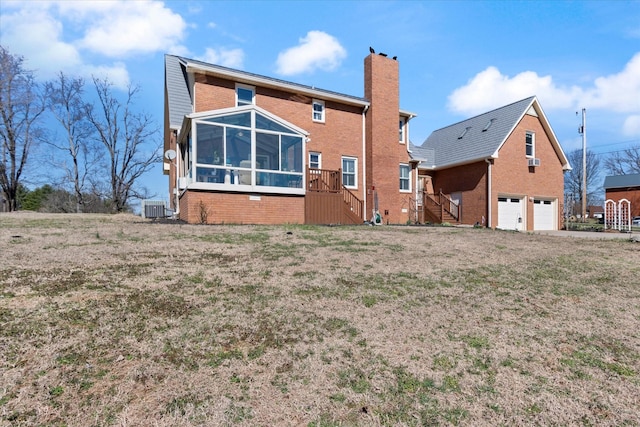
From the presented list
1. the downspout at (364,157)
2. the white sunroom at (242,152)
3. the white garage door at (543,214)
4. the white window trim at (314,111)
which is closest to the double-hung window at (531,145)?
the white garage door at (543,214)

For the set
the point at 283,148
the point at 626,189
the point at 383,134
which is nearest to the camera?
the point at 283,148

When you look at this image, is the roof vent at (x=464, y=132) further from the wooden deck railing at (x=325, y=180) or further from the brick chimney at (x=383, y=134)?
the wooden deck railing at (x=325, y=180)

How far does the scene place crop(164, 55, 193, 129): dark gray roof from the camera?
47.4 ft

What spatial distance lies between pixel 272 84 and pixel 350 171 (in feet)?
18.2

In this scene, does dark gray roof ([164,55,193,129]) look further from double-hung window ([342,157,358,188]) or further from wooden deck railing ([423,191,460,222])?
wooden deck railing ([423,191,460,222])

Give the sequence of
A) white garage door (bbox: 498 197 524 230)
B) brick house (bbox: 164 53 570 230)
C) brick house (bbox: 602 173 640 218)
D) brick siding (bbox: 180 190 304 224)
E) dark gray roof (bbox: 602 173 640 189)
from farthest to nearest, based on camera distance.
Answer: dark gray roof (bbox: 602 173 640 189) < brick house (bbox: 602 173 640 218) < white garage door (bbox: 498 197 524 230) < brick house (bbox: 164 53 570 230) < brick siding (bbox: 180 190 304 224)

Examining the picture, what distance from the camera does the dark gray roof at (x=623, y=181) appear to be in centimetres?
3684

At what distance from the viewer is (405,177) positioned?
19.3 m

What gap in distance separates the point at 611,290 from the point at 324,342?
5.22m

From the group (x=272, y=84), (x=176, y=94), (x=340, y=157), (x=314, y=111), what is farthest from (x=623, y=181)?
(x=176, y=94)

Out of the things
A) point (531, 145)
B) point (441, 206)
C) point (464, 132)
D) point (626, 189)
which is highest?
point (464, 132)

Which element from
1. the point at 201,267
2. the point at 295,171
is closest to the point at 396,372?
the point at 201,267

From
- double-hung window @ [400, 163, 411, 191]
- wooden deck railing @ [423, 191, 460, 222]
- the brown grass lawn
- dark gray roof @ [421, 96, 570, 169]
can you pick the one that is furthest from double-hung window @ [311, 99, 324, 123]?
the brown grass lawn

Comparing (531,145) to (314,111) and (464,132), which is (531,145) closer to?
(464,132)
